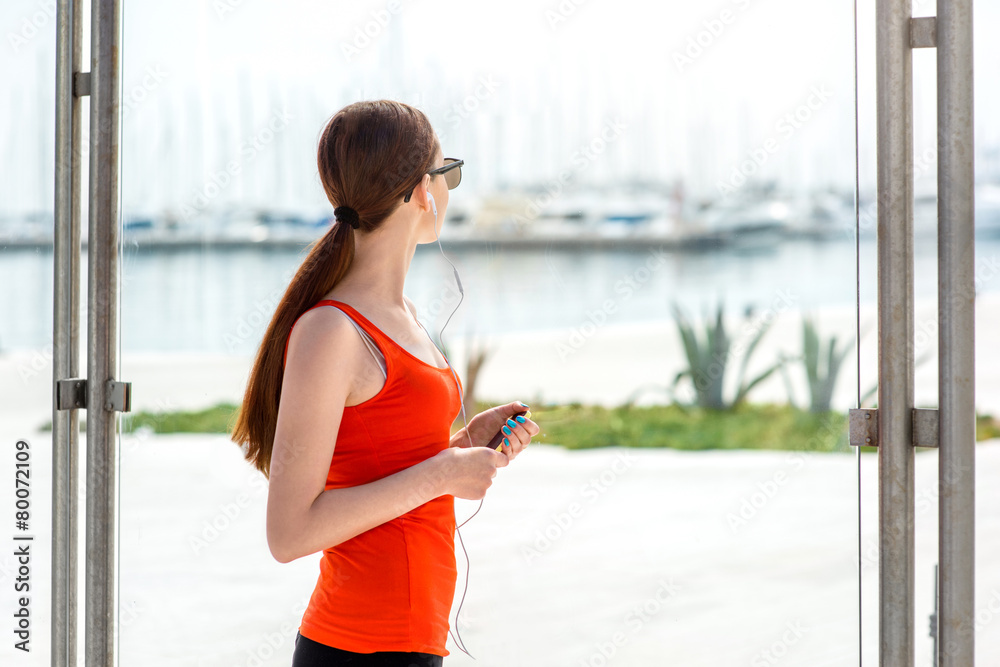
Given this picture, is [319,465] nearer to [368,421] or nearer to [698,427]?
[368,421]

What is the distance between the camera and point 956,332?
105 cm

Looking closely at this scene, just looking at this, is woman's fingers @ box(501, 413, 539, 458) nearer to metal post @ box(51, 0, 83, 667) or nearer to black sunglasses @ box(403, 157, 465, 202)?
black sunglasses @ box(403, 157, 465, 202)

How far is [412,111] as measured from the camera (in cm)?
102

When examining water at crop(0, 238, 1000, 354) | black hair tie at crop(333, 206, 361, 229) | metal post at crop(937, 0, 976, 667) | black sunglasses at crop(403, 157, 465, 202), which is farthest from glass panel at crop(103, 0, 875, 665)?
black hair tie at crop(333, 206, 361, 229)

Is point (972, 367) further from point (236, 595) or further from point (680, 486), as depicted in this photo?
point (680, 486)

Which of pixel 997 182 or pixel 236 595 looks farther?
pixel 236 595

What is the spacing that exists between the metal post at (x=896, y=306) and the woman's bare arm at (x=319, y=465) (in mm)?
615

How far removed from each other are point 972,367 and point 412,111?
80cm

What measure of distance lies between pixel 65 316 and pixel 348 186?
83 cm

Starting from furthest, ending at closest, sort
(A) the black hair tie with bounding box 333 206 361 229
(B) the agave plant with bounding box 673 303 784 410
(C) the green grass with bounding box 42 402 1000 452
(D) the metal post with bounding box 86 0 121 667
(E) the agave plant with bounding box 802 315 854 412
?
(C) the green grass with bounding box 42 402 1000 452
(B) the agave plant with bounding box 673 303 784 410
(E) the agave plant with bounding box 802 315 854 412
(D) the metal post with bounding box 86 0 121 667
(A) the black hair tie with bounding box 333 206 361 229

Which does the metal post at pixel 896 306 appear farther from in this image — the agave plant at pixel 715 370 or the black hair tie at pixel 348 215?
the agave plant at pixel 715 370

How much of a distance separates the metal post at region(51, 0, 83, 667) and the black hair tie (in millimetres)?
776

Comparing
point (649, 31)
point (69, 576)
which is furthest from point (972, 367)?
point (649, 31)

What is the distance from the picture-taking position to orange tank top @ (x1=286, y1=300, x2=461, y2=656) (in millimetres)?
958
